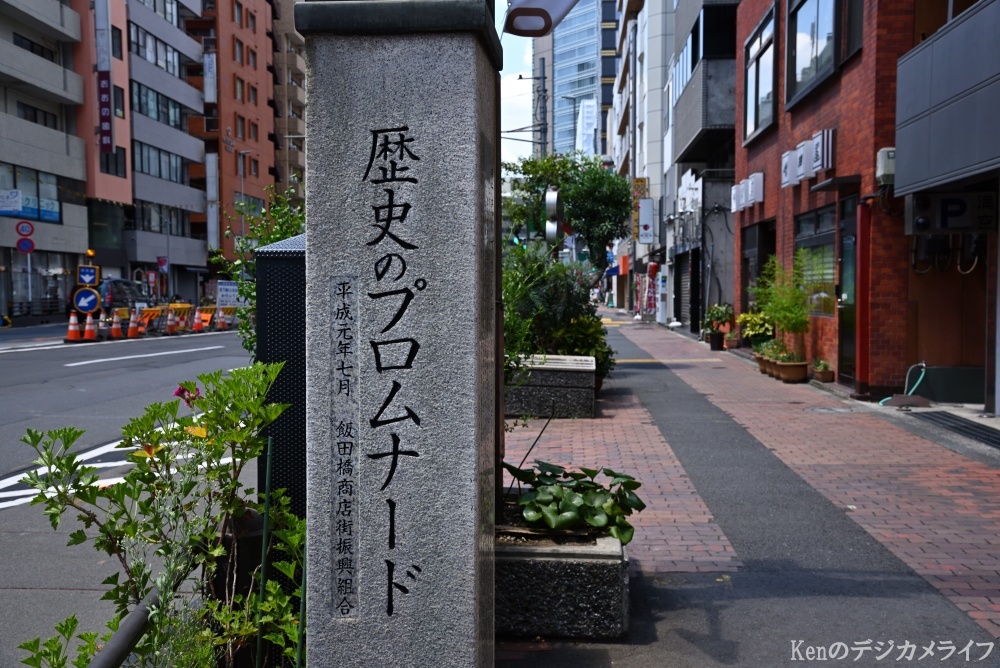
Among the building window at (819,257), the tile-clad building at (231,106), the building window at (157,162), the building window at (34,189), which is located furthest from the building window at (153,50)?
the building window at (819,257)

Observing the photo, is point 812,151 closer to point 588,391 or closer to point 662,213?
point 588,391

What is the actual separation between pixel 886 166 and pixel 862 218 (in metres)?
0.82

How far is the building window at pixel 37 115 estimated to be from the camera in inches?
1715

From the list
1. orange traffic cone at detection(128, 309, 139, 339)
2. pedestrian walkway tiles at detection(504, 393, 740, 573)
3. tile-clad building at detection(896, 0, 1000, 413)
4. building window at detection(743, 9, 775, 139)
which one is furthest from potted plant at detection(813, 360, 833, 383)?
orange traffic cone at detection(128, 309, 139, 339)

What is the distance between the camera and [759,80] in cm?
2158

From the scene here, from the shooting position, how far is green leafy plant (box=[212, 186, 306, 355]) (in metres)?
5.85

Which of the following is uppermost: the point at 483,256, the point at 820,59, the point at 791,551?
the point at 820,59

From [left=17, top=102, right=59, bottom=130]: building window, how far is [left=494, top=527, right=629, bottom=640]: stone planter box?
4536 centimetres

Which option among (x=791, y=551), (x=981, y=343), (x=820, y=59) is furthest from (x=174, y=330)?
(x=791, y=551)

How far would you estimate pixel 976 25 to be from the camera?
1045 centimetres

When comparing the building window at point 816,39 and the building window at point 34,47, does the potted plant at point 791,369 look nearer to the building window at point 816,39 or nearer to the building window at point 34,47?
the building window at point 816,39

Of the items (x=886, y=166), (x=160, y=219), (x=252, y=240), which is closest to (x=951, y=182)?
(x=886, y=166)

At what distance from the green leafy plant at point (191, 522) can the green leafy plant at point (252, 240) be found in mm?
2118

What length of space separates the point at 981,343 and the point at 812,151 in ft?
15.1
